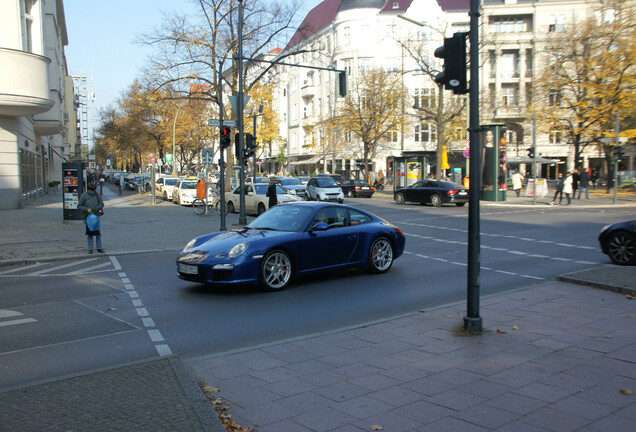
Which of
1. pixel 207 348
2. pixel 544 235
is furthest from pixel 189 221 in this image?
pixel 207 348

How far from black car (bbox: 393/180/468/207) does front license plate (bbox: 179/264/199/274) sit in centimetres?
2190

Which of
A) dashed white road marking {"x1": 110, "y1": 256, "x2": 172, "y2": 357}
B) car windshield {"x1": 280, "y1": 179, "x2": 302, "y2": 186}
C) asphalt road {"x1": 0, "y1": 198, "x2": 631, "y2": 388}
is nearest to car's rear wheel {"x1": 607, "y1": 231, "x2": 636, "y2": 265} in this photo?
asphalt road {"x1": 0, "y1": 198, "x2": 631, "y2": 388}

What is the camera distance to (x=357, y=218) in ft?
33.2

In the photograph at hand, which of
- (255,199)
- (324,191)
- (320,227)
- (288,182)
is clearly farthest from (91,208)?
(288,182)

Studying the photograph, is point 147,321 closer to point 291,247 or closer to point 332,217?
point 291,247

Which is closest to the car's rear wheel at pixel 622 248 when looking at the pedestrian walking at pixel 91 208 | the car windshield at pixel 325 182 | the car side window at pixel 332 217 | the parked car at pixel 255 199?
the car side window at pixel 332 217

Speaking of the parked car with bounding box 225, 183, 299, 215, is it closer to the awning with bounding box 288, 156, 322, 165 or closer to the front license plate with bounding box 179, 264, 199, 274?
the front license plate with bounding box 179, 264, 199, 274

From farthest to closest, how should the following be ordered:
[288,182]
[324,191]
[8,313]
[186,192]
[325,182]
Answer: [288,182]
[325,182]
[186,192]
[324,191]
[8,313]

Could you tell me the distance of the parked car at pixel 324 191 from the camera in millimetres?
31609

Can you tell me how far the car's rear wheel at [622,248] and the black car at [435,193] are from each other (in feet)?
56.5

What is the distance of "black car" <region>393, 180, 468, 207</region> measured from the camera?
93.6 ft

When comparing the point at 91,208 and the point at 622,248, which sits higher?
the point at 91,208

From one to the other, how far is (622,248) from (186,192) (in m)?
25.2

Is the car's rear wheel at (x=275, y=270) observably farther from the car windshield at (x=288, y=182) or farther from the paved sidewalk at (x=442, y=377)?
the car windshield at (x=288, y=182)
